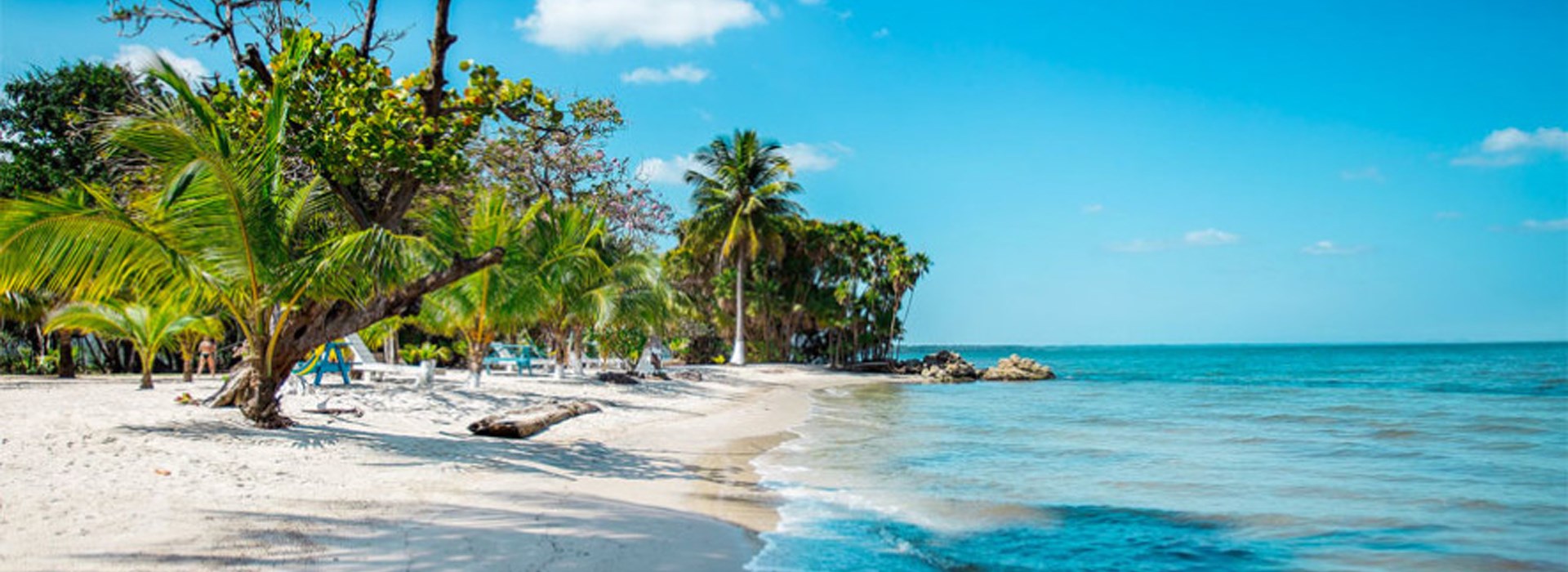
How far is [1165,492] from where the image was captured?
383 inches

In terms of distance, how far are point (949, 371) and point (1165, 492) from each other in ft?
103

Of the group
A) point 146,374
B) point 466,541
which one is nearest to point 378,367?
point 146,374

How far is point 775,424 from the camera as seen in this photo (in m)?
16.3

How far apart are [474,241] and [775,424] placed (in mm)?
6394

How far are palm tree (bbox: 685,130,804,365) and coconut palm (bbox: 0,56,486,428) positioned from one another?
101 feet

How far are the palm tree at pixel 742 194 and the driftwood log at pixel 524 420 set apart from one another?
26183 mm

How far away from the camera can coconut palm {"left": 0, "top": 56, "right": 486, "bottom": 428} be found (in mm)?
8070

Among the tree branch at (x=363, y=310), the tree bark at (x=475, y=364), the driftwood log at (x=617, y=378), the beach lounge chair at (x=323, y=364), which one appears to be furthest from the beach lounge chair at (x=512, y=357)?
the tree branch at (x=363, y=310)

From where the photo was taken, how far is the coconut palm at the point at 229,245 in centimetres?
807

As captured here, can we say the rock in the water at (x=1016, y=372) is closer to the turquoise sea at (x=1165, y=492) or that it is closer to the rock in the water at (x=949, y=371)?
the rock in the water at (x=949, y=371)

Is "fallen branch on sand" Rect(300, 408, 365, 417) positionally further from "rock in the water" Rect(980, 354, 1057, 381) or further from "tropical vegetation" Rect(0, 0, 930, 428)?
"rock in the water" Rect(980, 354, 1057, 381)

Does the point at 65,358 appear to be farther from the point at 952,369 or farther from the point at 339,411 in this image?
the point at 952,369

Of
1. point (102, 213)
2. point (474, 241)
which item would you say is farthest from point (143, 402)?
point (474, 241)

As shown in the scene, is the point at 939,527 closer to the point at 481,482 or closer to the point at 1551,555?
the point at 481,482
